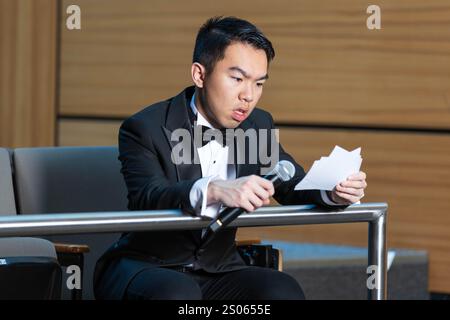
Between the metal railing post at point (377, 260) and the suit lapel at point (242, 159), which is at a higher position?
the suit lapel at point (242, 159)

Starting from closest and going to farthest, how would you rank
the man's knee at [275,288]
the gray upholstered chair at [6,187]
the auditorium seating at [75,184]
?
the man's knee at [275,288] < the gray upholstered chair at [6,187] < the auditorium seating at [75,184]

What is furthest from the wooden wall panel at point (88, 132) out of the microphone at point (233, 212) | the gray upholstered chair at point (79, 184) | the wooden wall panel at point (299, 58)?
the microphone at point (233, 212)

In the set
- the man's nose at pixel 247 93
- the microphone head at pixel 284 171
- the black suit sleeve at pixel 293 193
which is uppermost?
the man's nose at pixel 247 93

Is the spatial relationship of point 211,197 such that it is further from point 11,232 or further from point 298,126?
point 298,126

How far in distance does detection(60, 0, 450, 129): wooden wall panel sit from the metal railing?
1734 millimetres

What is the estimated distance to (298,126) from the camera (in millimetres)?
3939

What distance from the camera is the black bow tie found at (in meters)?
2.23

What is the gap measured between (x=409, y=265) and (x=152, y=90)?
125 centimetres

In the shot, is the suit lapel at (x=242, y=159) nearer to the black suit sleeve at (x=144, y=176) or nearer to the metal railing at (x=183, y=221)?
the black suit sleeve at (x=144, y=176)

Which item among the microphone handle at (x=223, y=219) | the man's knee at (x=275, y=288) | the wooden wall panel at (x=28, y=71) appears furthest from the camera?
the wooden wall panel at (x=28, y=71)

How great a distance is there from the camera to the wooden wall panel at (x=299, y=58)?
147 inches

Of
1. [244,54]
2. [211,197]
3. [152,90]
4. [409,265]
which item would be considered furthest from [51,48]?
[211,197]

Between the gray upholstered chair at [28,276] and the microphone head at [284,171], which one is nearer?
the microphone head at [284,171]

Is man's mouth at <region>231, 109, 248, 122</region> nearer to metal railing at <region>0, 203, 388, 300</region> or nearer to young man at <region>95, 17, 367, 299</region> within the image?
young man at <region>95, 17, 367, 299</region>
